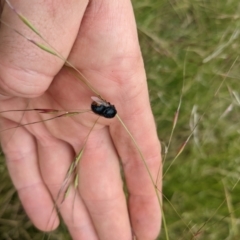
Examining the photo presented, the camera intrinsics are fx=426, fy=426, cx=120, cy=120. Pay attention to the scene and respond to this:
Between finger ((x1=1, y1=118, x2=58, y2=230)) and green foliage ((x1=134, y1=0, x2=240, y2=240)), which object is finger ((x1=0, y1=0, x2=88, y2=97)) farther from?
green foliage ((x1=134, y1=0, x2=240, y2=240))

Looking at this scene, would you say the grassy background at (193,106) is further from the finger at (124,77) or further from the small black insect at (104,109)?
the small black insect at (104,109)

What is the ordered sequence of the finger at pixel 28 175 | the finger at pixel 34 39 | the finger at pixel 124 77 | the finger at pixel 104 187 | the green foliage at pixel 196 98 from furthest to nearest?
the green foliage at pixel 196 98, the finger at pixel 28 175, the finger at pixel 104 187, the finger at pixel 124 77, the finger at pixel 34 39

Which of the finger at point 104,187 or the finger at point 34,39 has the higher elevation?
the finger at point 34,39

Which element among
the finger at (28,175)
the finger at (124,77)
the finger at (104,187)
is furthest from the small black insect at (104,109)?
the finger at (28,175)

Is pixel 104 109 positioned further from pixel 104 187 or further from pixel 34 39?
pixel 104 187

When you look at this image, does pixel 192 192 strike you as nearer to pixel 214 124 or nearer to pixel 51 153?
pixel 214 124

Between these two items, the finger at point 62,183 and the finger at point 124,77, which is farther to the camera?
the finger at point 62,183

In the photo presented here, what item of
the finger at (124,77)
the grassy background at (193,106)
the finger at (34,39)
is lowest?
the grassy background at (193,106)

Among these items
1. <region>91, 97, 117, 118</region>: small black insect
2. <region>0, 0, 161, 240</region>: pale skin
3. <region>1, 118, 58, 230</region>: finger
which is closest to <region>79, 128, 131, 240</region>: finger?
<region>0, 0, 161, 240</region>: pale skin
